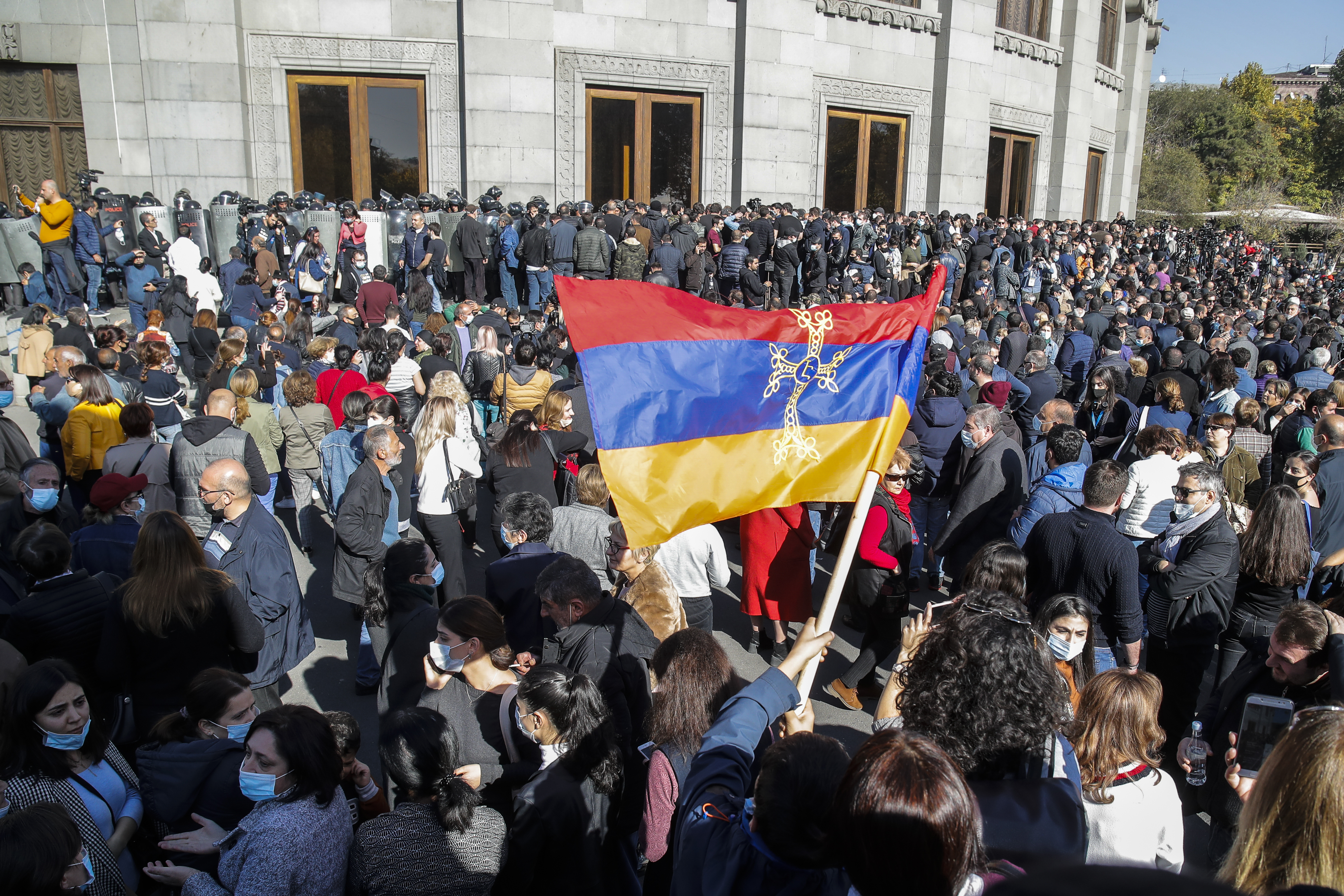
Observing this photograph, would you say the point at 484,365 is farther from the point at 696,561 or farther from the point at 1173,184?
the point at 1173,184

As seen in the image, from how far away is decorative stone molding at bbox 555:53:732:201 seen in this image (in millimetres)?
20391

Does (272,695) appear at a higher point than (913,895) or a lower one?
lower

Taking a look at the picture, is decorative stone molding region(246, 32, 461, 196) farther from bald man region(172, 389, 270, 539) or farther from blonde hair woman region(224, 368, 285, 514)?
bald man region(172, 389, 270, 539)

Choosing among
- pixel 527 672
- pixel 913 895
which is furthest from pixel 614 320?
pixel 913 895

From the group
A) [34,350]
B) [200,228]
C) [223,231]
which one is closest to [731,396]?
[34,350]

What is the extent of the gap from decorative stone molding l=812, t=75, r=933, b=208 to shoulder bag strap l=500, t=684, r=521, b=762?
21357 millimetres

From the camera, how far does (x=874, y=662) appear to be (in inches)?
229

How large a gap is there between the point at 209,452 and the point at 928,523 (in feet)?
18.5

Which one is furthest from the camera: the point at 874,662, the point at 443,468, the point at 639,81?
the point at 639,81

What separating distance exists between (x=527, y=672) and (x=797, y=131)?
824 inches

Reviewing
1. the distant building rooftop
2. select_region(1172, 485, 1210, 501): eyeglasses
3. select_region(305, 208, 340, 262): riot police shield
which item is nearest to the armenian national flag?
select_region(1172, 485, 1210, 501): eyeglasses

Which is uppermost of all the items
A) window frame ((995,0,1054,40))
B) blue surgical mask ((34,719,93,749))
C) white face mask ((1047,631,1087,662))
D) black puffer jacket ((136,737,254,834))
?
window frame ((995,0,1054,40))

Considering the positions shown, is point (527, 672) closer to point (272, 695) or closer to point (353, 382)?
point (272, 695)

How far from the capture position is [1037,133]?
1138 inches
